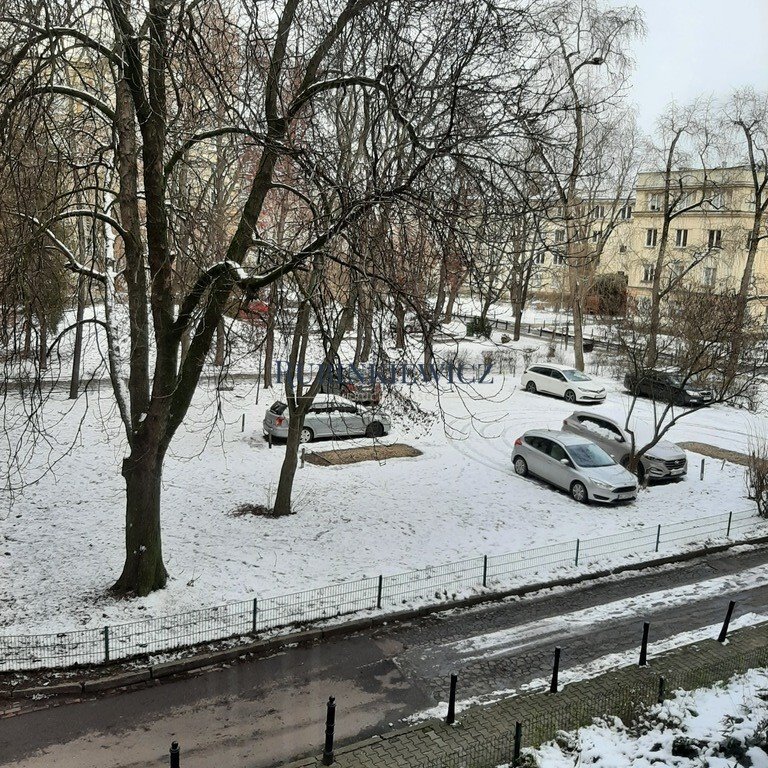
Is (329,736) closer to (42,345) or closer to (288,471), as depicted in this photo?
(288,471)

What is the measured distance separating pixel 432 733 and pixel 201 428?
1417 centimetres

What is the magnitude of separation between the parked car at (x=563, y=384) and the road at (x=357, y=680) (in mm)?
16152

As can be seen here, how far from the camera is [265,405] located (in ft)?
82.4

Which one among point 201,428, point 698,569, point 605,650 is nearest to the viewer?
point 605,650

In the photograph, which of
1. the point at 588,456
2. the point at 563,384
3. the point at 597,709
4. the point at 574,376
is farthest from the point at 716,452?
the point at 597,709

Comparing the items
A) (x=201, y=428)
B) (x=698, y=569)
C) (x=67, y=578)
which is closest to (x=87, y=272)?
(x=67, y=578)

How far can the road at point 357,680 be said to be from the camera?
331 inches

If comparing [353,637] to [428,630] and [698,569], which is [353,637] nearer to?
[428,630]

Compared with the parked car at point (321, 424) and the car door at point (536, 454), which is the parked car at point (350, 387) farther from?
the car door at point (536, 454)

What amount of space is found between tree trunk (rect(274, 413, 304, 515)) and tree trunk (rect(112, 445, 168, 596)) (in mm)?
4153

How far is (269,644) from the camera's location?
34.7 feet

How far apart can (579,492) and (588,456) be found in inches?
47.6

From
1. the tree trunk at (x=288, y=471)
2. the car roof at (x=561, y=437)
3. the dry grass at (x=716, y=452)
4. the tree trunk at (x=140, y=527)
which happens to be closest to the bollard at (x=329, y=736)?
the tree trunk at (x=140, y=527)

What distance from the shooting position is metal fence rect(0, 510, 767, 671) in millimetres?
9961
